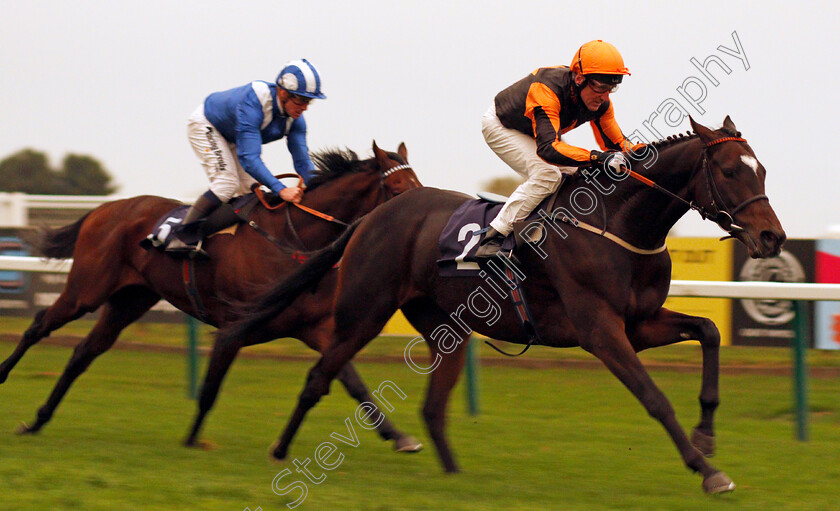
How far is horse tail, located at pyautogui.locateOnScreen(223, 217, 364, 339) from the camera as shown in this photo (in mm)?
4992

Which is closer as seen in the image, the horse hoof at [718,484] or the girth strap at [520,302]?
the horse hoof at [718,484]

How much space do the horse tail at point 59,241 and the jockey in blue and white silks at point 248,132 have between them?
1.07 m

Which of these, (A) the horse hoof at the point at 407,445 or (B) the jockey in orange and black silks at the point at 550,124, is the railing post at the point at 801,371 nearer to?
(B) the jockey in orange and black silks at the point at 550,124

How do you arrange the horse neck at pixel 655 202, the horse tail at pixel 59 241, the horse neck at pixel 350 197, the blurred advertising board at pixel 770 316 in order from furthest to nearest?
the blurred advertising board at pixel 770 316
the horse tail at pixel 59 241
the horse neck at pixel 350 197
the horse neck at pixel 655 202

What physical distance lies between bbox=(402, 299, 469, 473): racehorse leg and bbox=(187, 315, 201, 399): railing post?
8.76 feet

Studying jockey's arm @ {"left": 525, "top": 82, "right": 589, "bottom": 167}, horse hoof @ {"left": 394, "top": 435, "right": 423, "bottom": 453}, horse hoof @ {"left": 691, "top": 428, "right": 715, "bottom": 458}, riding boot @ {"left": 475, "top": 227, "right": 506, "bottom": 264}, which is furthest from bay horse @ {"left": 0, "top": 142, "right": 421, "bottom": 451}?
horse hoof @ {"left": 691, "top": 428, "right": 715, "bottom": 458}

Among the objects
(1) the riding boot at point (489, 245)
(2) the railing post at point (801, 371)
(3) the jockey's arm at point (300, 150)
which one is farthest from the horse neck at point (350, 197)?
(2) the railing post at point (801, 371)

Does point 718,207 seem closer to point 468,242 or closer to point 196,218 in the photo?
point 468,242

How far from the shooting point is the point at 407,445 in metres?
5.07

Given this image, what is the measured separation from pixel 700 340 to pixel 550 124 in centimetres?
109

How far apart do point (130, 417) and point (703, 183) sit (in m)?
3.80

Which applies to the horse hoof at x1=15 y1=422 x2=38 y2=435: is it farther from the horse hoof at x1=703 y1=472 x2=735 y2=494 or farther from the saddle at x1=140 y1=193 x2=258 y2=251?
the horse hoof at x1=703 y1=472 x2=735 y2=494

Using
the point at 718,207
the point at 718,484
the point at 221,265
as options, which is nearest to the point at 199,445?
the point at 221,265

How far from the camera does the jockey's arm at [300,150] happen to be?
5664 mm
